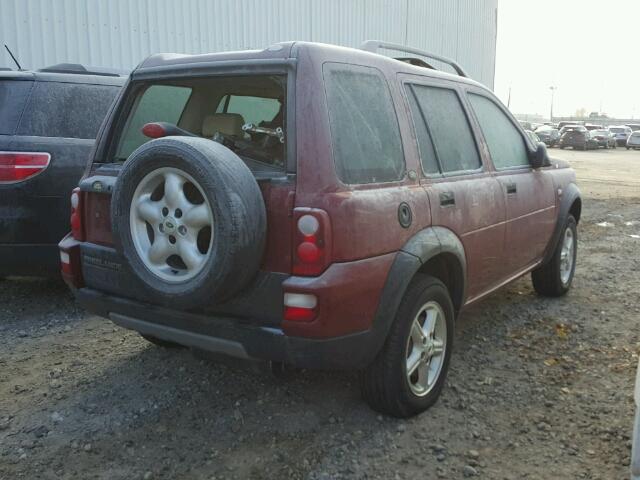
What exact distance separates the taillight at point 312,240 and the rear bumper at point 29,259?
276 centimetres

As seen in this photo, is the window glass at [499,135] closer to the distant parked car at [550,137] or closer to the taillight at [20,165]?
the taillight at [20,165]

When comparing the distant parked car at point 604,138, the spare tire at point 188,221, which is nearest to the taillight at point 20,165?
the spare tire at point 188,221

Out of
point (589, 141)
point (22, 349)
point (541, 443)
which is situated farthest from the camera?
point (589, 141)

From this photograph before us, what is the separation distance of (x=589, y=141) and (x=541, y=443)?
4176 centimetres

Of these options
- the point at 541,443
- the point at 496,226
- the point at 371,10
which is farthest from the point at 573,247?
the point at 371,10

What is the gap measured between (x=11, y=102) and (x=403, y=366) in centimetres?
348

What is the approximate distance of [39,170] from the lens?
4527mm

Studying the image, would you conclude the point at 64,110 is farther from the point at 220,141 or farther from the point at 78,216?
the point at 220,141

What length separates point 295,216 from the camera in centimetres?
260

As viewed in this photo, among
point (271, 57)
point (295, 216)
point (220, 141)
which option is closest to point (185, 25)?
point (220, 141)

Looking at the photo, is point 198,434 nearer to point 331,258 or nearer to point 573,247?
point 331,258

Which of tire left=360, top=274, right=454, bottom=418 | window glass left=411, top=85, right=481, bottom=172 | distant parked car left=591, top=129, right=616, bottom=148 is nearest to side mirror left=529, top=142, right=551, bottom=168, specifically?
window glass left=411, top=85, right=481, bottom=172

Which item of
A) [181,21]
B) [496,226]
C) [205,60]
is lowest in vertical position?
[496,226]

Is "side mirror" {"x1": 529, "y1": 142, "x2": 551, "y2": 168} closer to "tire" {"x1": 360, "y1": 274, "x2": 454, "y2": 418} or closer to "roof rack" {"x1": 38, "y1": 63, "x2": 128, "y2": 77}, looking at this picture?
"tire" {"x1": 360, "y1": 274, "x2": 454, "y2": 418}
